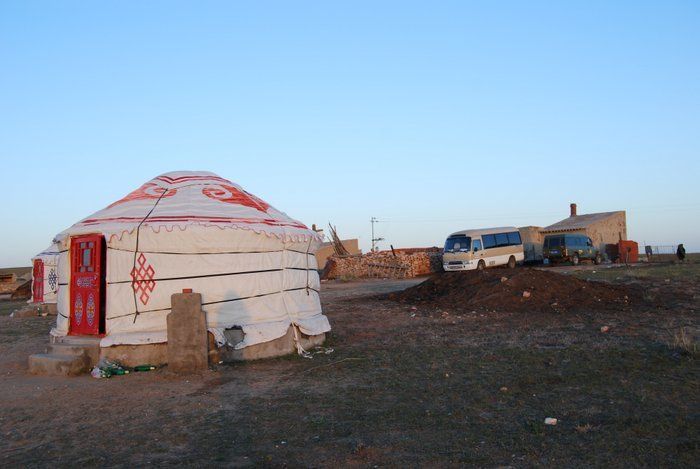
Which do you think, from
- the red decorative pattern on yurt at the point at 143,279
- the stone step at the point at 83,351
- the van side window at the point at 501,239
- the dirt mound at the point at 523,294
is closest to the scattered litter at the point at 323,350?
the red decorative pattern on yurt at the point at 143,279

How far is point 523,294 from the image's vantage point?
12.3 metres

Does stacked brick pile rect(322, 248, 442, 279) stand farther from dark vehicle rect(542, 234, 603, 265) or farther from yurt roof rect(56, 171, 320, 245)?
yurt roof rect(56, 171, 320, 245)

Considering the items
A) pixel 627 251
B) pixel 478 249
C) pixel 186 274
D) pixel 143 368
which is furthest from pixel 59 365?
pixel 627 251

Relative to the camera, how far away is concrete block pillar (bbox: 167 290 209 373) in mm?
7031

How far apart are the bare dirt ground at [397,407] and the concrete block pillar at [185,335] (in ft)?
0.69

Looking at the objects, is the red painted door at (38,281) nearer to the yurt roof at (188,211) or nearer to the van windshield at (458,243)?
the yurt roof at (188,211)

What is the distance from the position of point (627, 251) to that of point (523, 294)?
65.7 ft

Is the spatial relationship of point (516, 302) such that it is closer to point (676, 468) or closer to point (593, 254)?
point (676, 468)

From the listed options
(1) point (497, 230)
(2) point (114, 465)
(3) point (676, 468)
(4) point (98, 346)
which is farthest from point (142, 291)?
(1) point (497, 230)

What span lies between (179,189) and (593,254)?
75.0 ft

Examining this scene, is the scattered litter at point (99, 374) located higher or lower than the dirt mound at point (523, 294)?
lower

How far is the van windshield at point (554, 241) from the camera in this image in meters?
25.9

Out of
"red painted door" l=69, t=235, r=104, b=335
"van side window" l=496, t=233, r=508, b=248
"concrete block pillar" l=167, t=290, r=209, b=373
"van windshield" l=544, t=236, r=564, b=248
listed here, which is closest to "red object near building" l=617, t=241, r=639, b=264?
"van windshield" l=544, t=236, r=564, b=248

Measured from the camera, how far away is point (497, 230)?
77.3 feet
